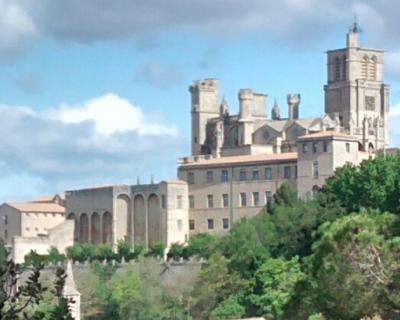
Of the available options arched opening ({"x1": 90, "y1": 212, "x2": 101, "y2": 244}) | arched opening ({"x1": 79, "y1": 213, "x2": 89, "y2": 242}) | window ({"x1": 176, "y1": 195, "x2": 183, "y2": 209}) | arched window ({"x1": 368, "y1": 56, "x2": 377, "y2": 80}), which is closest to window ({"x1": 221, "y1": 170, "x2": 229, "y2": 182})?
window ({"x1": 176, "y1": 195, "x2": 183, "y2": 209})

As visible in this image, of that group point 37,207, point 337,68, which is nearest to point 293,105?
point 337,68

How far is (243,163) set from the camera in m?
81.1

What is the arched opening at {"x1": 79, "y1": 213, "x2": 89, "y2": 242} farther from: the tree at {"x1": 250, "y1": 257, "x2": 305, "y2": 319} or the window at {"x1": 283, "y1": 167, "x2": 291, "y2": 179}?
the tree at {"x1": 250, "y1": 257, "x2": 305, "y2": 319}

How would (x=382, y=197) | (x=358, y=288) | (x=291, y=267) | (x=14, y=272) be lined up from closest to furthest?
1. (x=14, y=272)
2. (x=358, y=288)
3. (x=291, y=267)
4. (x=382, y=197)

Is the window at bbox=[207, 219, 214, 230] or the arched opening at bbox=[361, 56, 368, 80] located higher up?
the arched opening at bbox=[361, 56, 368, 80]

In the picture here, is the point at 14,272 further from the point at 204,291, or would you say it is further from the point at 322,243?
the point at 204,291

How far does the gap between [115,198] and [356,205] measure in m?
18.3

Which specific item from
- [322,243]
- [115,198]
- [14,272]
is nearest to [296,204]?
[115,198]

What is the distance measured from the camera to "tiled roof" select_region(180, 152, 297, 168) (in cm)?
7994

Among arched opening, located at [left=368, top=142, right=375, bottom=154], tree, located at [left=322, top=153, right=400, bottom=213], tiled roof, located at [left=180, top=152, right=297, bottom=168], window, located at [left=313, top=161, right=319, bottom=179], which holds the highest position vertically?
arched opening, located at [left=368, top=142, right=375, bottom=154]

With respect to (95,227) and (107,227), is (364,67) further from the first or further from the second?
(95,227)

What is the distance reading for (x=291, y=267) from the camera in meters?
64.1

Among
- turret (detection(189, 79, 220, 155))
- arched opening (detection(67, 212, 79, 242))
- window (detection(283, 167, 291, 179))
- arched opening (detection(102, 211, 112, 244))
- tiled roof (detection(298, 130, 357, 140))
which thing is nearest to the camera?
tiled roof (detection(298, 130, 357, 140))

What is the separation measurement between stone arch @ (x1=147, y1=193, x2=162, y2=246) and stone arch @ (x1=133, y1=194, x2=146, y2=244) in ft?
1.18
